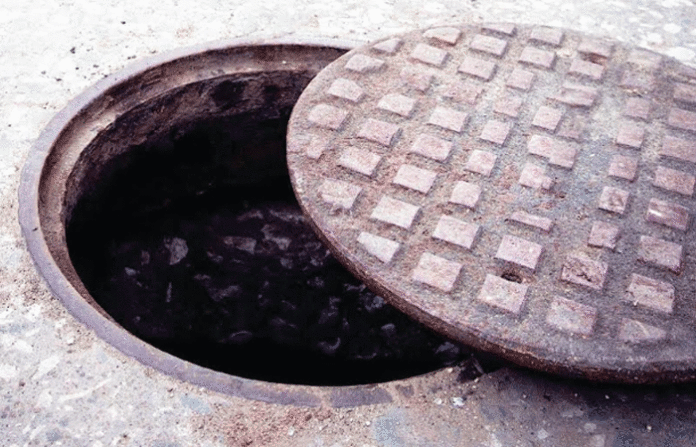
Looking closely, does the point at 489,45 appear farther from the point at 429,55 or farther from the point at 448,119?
the point at 448,119

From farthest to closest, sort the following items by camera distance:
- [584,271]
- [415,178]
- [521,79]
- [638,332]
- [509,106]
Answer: [521,79], [509,106], [415,178], [584,271], [638,332]

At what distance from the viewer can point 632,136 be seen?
2066mm

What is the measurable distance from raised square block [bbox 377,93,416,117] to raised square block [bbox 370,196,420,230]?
38 centimetres

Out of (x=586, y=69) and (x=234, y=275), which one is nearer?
(x=586, y=69)

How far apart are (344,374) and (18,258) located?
65.3 inches

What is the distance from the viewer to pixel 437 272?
67.7 inches

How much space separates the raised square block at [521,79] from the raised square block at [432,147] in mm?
380

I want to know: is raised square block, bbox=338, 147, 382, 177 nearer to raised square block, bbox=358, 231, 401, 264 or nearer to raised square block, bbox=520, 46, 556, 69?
raised square block, bbox=358, 231, 401, 264

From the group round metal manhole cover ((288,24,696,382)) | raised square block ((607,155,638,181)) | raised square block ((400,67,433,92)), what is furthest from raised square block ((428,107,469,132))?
raised square block ((607,155,638,181))

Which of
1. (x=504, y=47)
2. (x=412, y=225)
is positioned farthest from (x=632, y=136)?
(x=412, y=225)

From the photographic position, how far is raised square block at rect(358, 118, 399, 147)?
6.64 ft

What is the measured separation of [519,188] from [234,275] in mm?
1924

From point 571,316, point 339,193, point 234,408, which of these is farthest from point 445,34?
point 234,408

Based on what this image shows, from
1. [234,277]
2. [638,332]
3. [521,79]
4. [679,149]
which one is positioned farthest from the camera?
[234,277]
